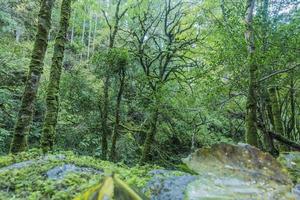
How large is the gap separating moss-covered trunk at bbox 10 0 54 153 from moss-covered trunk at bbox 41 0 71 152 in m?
0.76

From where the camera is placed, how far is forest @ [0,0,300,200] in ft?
4.91

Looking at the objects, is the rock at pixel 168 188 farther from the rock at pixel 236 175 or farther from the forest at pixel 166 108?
the rock at pixel 236 175

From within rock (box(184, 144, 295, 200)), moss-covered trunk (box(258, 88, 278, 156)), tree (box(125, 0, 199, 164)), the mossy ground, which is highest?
tree (box(125, 0, 199, 164))

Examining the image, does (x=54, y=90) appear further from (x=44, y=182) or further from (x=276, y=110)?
(x=276, y=110)

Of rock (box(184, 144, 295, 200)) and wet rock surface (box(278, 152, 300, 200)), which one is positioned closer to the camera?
rock (box(184, 144, 295, 200))

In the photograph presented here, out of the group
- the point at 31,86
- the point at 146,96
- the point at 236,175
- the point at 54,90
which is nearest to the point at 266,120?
the point at 146,96

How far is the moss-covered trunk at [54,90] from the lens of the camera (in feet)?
20.4

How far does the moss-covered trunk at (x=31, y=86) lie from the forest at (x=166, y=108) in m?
0.02

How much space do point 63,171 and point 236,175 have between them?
171 centimetres

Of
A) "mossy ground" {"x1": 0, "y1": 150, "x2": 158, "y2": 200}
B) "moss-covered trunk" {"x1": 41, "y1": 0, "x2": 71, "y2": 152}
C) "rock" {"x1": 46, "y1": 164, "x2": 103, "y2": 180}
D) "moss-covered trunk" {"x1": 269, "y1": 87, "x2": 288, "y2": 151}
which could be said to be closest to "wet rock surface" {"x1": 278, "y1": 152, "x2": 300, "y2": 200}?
"mossy ground" {"x1": 0, "y1": 150, "x2": 158, "y2": 200}

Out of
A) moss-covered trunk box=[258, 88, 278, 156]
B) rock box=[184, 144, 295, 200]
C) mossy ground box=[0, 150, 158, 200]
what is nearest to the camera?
rock box=[184, 144, 295, 200]

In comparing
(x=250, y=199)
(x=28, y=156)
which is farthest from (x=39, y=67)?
(x=250, y=199)

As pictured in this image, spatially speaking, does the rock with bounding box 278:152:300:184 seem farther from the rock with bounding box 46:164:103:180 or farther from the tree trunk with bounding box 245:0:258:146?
the tree trunk with bounding box 245:0:258:146

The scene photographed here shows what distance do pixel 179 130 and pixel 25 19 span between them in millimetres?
9982
